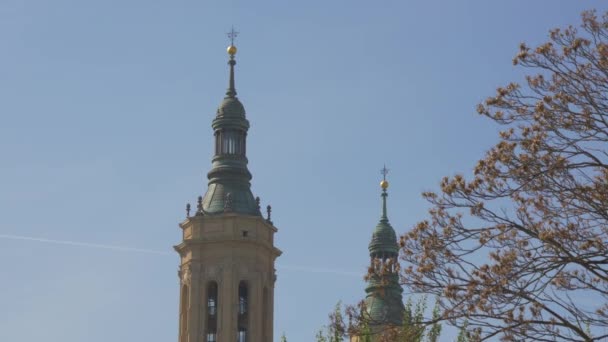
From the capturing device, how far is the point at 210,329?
85.2 metres

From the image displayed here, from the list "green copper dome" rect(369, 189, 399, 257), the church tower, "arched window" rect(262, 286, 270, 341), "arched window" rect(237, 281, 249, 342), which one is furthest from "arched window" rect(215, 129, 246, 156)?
"green copper dome" rect(369, 189, 399, 257)

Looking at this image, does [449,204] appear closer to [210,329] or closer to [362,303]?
[362,303]

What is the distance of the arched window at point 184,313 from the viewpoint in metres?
86.4

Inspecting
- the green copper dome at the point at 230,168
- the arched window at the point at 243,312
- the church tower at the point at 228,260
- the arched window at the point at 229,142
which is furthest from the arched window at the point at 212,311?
the arched window at the point at 229,142

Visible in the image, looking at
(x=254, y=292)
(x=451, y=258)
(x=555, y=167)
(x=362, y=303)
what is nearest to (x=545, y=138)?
(x=555, y=167)

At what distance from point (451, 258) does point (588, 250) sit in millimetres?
2979

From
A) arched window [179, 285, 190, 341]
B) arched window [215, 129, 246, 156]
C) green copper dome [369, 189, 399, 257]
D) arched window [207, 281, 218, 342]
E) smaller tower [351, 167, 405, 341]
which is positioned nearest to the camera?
smaller tower [351, 167, 405, 341]

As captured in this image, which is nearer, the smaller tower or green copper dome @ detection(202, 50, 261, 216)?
the smaller tower

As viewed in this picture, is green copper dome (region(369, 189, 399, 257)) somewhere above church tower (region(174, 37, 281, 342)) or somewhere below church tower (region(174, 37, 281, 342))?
above

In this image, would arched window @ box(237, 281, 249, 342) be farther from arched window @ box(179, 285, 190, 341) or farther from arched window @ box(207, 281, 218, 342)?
arched window @ box(179, 285, 190, 341)

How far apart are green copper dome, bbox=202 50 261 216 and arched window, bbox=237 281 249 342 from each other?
4.47 meters

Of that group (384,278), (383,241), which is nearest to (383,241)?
(383,241)

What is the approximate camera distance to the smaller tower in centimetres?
3419

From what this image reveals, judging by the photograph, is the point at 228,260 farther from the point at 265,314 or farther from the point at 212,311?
the point at 265,314
